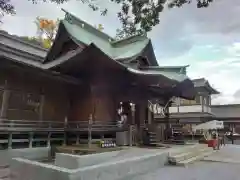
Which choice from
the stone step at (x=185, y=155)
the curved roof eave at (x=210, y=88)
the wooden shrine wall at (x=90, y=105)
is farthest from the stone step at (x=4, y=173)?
the curved roof eave at (x=210, y=88)

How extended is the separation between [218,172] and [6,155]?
754 centimetres

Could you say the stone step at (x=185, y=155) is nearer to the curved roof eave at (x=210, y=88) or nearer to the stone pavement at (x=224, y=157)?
the stone pavement at (x=224, y=157)

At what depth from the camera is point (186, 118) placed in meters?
30.2

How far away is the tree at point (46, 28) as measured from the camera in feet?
108

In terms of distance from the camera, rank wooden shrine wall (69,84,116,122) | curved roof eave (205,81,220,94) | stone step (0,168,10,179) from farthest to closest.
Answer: curved roof eave (205,81,220,94) → wooden shrine wall (69,84,116,122) → stone step (0,168,10,179)

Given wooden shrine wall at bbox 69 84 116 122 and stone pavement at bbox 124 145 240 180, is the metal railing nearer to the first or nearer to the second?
wooden shrine wall at bbox 69 84 116 122

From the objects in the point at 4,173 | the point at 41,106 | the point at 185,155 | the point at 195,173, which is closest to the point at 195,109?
the point at 185,155

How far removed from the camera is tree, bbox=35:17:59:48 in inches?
1302

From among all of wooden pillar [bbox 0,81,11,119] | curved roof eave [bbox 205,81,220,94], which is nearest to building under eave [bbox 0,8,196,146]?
wooden pillar [bbox 0,81,11,119]

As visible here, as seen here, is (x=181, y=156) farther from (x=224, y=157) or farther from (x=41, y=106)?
(x=41, y=106)

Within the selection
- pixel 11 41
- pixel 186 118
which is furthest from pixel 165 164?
pixel 186 118

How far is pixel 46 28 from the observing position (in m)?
33.5

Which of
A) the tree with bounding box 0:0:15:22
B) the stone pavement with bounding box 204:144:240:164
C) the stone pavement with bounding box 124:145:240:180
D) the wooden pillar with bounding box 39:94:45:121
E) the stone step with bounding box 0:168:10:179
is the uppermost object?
the tree with bounding box 0:0:15:22

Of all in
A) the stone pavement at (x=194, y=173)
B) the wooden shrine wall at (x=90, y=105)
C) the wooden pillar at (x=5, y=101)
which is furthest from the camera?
the wooden shrine wall at (x=90, y=105)
